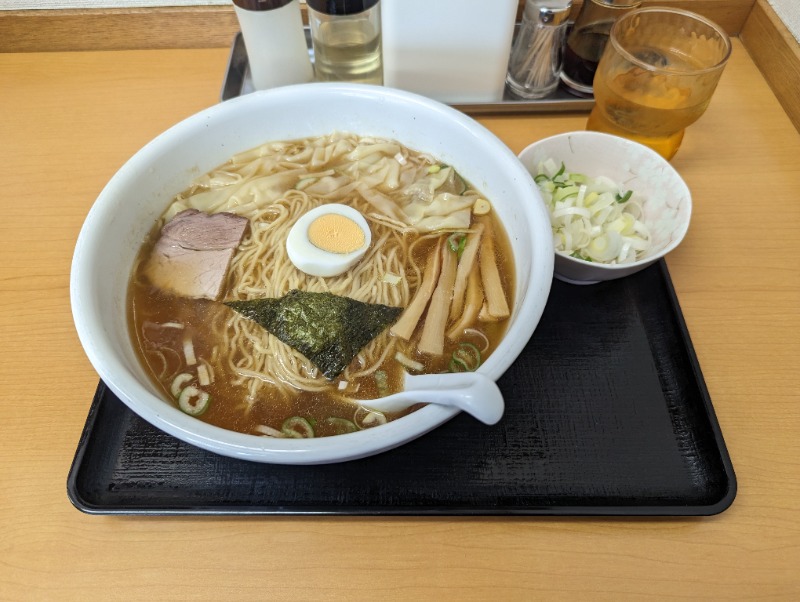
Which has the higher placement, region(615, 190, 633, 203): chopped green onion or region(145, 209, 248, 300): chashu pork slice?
region(615, 190, 633, 203): chopped green onion

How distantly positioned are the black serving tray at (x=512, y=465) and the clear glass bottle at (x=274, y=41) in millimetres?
1241

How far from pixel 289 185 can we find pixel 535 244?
85 cm

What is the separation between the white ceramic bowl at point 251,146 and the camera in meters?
0.98

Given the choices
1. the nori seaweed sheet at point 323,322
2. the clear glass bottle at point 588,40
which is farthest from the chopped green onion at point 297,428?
the clear glass bottle at point 588,40

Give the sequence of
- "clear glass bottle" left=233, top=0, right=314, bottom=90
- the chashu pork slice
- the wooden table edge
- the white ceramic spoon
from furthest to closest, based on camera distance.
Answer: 1. the wooden table edge
2. "clear glass bottle" left=233, top=0, right=314, bottom=90
3. the chashu pork slice
4. the white ceramic spoon

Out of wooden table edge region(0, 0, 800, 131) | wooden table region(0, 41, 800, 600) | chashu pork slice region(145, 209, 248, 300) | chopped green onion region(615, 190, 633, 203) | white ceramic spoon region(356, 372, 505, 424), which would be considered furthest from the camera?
wooden table edge region(0, 0, 800, 131)

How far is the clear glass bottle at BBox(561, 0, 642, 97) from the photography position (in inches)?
68.4

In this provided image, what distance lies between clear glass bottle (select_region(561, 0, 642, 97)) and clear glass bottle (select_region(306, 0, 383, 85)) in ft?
2.36

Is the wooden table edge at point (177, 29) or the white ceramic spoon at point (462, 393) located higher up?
the wooden table edge at point (177, 29)

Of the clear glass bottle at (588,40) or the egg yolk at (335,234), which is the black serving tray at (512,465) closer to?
the egg yolk at (335,234)

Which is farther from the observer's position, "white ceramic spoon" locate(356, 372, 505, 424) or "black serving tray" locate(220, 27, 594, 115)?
"black serving tray" locate(220, 27, 594, 115)

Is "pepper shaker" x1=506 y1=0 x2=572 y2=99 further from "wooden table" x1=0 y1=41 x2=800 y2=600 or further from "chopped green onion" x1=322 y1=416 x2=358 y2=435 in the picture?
"chopped green onion" x1=322 y1=416 x2=358 y2=435

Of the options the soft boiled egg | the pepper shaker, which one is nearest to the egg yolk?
the soft boiled egg

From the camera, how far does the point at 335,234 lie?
58.7 inches
